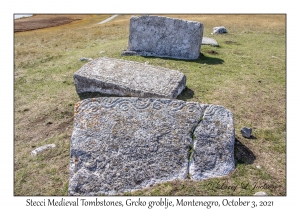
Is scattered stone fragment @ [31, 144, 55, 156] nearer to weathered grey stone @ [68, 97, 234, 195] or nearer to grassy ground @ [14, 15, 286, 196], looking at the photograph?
grassy ground @ [14, 15, 286, 196]

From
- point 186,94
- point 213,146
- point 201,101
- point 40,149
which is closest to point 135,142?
point 213,146

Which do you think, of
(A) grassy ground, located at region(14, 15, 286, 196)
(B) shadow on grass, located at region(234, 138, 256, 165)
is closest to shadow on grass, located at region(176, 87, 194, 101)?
(A) grassy ground, located at region(14, 15, 286, 196)

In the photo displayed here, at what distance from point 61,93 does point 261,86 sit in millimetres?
5901

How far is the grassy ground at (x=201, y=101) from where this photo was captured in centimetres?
442

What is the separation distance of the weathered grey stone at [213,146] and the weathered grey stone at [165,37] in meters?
5.75

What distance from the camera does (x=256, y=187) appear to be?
167 inches

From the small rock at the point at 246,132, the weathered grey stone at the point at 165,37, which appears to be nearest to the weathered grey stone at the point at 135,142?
the small rock at the point at 246,132

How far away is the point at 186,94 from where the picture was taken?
24.3 feet

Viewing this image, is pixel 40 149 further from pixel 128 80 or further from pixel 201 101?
pixel 201 101

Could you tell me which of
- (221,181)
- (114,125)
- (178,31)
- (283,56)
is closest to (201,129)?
(221,181)

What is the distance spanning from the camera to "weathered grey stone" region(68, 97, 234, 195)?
428cm

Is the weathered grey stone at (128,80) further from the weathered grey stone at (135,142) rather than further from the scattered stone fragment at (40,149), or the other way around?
the scattered stone fragment at (40,149)

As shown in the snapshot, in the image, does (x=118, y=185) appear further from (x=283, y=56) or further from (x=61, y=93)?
(x=283, y=56)

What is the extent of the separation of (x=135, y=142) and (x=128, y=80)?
9.24 feet
